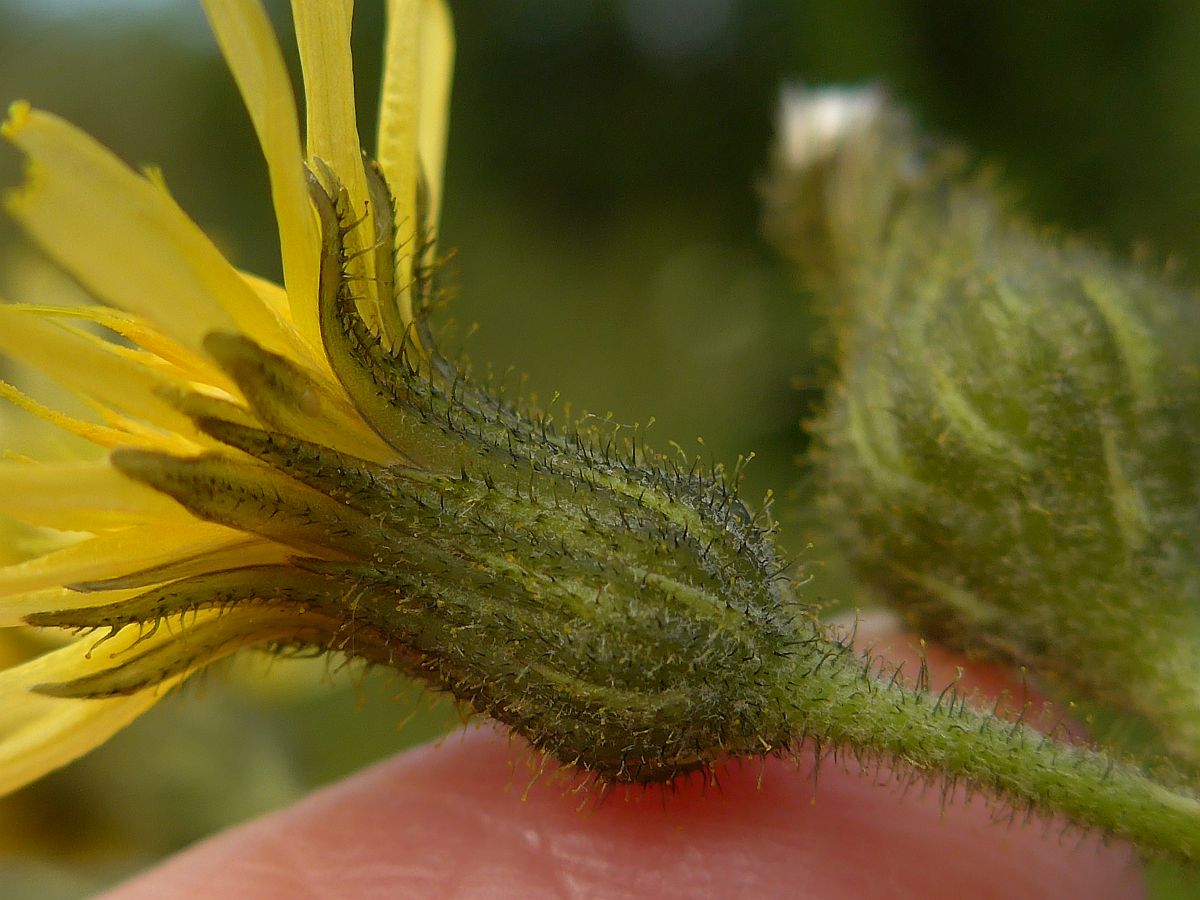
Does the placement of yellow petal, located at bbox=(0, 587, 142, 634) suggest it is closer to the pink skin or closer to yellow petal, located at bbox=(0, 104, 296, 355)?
yellow petal, located at bbox=(0, 104, 296, 355)

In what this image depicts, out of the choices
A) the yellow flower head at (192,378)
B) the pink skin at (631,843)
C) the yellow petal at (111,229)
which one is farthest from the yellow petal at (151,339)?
the pink skin at (631,843)

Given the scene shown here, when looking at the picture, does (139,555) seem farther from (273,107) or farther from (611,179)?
(611,179)

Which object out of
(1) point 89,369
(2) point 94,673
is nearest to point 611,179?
(2) point 94,673

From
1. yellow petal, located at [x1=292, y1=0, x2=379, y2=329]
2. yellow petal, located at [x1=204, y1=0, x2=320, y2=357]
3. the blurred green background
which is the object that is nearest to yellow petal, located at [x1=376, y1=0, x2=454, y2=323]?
yellow petal, located at [x1=292, y1=0, x2=379, y2=329]

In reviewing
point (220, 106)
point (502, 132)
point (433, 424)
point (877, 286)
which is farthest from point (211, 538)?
point (220, 106)

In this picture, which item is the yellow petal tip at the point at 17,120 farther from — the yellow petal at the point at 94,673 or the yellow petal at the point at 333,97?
the yellow petal at the point at 94,673

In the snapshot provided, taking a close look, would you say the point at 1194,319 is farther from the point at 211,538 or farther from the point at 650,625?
the point at 211,538
